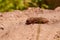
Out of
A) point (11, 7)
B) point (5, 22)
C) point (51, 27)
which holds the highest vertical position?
point (51, 27)

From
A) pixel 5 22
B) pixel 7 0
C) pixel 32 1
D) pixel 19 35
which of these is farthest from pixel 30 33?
pixel 32 1

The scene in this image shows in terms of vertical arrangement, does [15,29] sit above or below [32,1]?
above

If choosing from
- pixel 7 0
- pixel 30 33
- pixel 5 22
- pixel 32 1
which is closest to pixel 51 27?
pixel 30 33

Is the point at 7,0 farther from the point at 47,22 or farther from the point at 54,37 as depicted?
the point at 54,37

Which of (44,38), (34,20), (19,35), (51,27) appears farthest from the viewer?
(34,20)

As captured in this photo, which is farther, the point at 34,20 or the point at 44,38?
the point at 34,20

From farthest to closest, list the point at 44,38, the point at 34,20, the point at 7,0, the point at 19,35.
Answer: the point at 7,0 → the point at 34,20 → the point at 19,35 → the point at 44,38

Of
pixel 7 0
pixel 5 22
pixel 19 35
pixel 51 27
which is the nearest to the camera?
pixel 19 35

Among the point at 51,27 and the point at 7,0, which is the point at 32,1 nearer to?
the point at 7,0

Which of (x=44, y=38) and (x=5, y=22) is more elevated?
(x=44, y=38)
